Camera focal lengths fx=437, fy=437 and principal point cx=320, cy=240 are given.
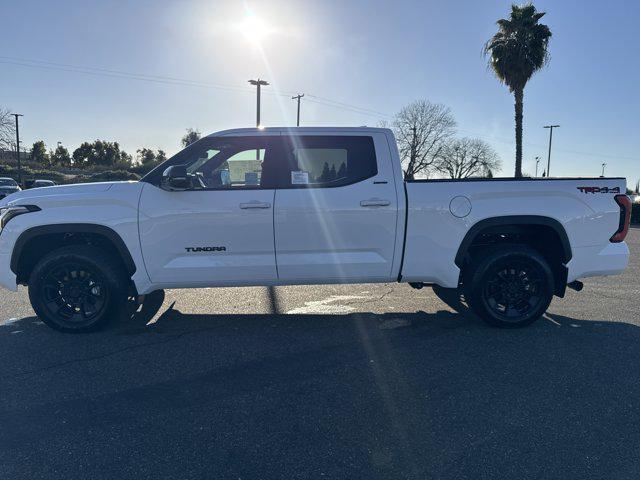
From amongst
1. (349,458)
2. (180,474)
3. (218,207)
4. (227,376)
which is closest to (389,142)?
(218,207)

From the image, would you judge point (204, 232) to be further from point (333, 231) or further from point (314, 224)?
point (333, 231)

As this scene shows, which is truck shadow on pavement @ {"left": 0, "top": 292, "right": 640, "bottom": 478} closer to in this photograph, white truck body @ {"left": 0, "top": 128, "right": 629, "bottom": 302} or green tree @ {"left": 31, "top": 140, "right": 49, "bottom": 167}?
white truck body @ {"left": 0, "top": 128, "right": 629, "bottom": 302}

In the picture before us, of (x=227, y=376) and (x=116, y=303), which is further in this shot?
(x=116, y=303)

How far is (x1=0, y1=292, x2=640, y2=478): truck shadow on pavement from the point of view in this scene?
2.47 metres

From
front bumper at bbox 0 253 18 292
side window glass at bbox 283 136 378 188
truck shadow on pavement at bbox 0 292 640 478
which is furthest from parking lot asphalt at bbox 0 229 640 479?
side window glass at bbox 283 136 378 188

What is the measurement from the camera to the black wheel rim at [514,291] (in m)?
4.54

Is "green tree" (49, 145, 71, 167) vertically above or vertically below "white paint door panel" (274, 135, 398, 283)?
above

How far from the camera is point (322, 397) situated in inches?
125

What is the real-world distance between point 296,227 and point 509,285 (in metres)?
2.33

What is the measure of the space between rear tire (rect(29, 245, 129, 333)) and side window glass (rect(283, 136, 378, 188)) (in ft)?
6.45

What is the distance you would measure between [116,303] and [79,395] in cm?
127

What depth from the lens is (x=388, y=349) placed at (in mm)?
4051

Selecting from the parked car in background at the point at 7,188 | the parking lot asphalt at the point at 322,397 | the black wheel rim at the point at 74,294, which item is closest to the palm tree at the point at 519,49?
the parking lot asphalt at the point at 322,397

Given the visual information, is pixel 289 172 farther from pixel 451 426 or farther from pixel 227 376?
pixel 451 426
